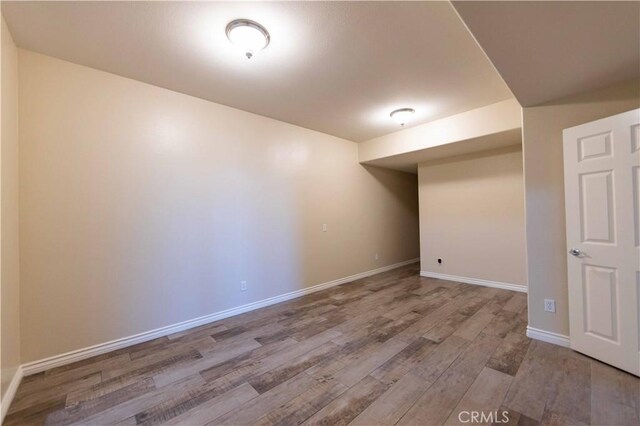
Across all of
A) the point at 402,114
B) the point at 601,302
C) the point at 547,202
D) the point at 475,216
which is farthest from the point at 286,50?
the point at 475,216

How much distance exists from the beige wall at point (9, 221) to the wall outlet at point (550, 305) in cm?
429

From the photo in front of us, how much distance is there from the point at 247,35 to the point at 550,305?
11.7 feet

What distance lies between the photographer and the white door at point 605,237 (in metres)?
1.91

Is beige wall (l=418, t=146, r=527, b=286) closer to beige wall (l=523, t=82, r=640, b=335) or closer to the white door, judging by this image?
beige wall (l=523, t=82, r=640, b=335)

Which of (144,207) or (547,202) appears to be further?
(144,207)

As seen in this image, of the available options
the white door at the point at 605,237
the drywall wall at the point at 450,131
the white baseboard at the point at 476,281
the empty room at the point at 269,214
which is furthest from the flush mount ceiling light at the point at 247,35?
the white baseboard at the point at 476,281

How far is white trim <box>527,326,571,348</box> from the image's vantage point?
2.34 meters

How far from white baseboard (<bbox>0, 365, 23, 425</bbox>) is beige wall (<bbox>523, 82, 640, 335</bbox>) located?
4.19 meters

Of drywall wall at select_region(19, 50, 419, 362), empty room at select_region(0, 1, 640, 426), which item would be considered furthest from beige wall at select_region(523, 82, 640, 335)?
drywall wall at select_region(19, 50, 419, 362)

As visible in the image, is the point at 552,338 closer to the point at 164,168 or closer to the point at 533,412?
the point at 533,412

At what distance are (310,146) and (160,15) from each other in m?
2.64

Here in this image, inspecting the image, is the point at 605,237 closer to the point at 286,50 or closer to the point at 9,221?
the point at 286,50

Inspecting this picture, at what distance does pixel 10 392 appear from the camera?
177cm

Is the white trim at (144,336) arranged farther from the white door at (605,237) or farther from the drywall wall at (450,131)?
the white door at (605,237)
